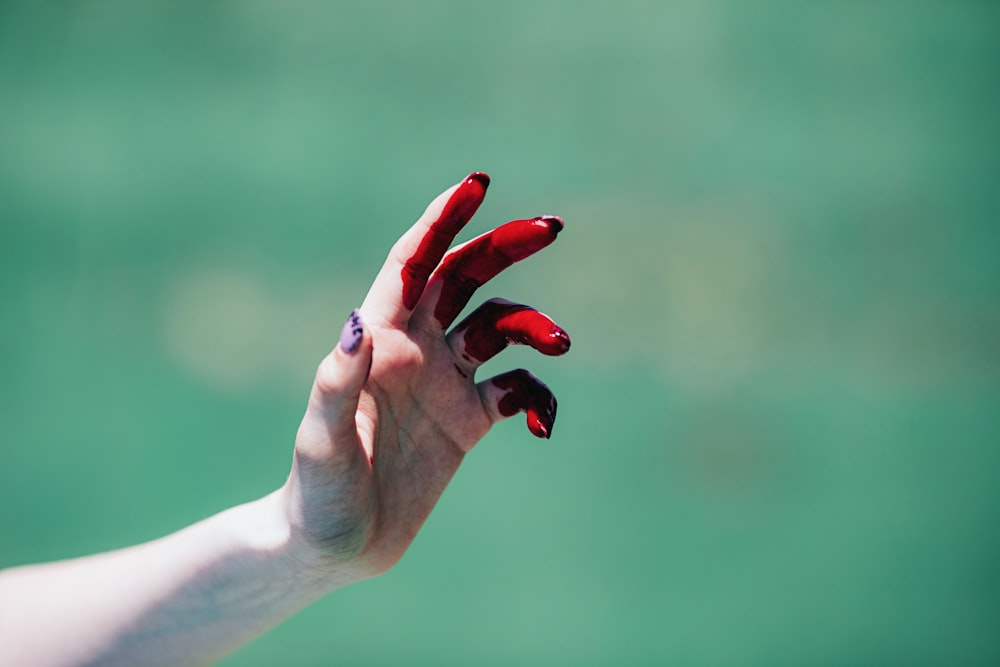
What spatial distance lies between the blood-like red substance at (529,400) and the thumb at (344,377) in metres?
0.16

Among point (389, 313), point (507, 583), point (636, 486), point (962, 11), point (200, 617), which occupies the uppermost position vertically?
point (962, 11)

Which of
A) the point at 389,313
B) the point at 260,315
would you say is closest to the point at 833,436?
the point at 260,315

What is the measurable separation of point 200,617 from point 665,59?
58.4 inches

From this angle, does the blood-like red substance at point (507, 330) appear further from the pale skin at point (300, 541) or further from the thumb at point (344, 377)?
the thumb at point (344, 377)

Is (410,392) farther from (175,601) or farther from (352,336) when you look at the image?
(175,601)

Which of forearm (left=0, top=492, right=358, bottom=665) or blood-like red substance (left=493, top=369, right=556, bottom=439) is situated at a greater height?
blood-like red substance (left=493, top=369, right=556, bottom=439)

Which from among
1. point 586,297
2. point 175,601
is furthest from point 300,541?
point 586,297

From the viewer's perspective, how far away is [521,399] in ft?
2.38

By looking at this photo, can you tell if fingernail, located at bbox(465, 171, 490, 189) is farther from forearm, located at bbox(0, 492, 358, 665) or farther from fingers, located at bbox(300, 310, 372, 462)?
forearm, located at bbox(0, 492, 358, 665)

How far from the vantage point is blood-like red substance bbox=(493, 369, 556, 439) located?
70 cm

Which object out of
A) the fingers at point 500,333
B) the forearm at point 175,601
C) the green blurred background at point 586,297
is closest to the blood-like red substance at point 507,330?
the fingers at point 500,333

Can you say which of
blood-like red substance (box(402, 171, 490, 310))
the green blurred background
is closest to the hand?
blood-like red substance (box(402, 171, 490, 310))

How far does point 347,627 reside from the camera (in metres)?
1.77

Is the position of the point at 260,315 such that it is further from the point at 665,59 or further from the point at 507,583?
the point at 665,59
